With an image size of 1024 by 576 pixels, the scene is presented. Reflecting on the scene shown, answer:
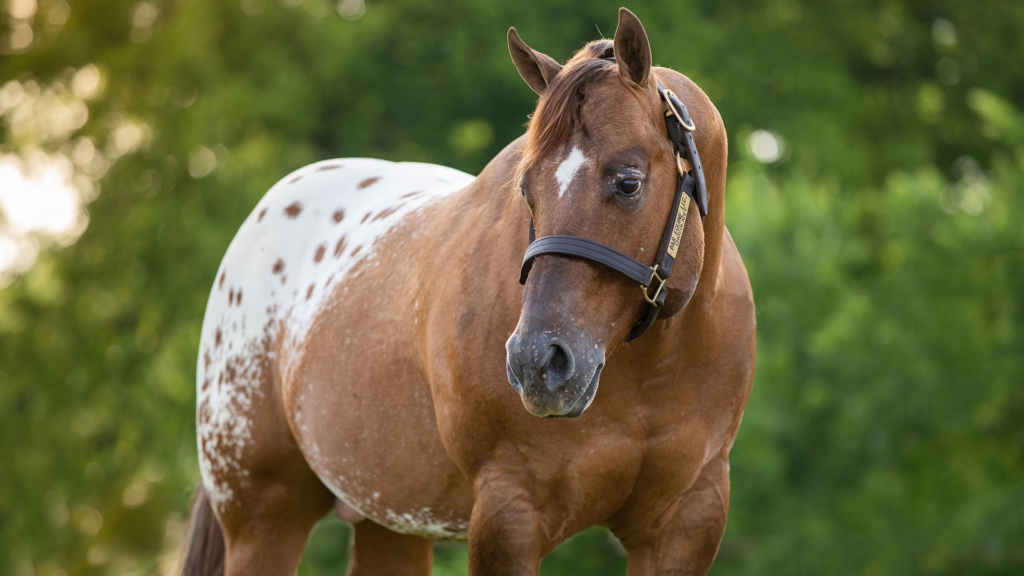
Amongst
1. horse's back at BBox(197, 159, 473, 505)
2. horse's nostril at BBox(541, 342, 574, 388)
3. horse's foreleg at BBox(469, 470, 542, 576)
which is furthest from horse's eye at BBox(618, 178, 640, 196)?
horse's back at BBox(197, 159, 473, 505)

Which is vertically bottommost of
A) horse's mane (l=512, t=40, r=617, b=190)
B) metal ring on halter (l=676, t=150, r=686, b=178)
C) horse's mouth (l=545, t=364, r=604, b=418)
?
horse's mouth (l=545, t=364, r=604, b=418)

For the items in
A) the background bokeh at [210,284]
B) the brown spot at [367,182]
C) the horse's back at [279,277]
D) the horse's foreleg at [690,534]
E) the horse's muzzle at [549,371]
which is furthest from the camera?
the background bokeh at [210,284]

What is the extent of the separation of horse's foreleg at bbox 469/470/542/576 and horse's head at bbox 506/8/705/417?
44cm

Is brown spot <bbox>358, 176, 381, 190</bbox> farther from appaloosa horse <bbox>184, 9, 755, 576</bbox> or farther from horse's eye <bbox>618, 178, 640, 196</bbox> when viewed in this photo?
horse's eye <bbox>618, 178, 640, 196</bbox>

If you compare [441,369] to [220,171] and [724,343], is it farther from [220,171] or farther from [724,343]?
[220,171]

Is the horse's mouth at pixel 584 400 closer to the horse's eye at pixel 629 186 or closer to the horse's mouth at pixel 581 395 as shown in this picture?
the horse's mouth at pixel 581 395

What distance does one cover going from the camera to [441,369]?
2.71m

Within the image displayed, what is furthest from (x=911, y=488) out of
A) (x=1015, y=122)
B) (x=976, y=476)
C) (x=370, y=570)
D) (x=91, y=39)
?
(x=91, y=39)

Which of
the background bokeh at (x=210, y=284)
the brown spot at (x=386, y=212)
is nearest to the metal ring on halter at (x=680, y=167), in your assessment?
the brown spot at (x=386, y=212)

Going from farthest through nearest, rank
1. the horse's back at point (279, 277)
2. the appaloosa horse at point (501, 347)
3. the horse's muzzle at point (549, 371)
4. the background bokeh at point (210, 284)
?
the background bokeh at point (210, 284)
the horse's back at point (279, 277)
the appaloosa horse at point (501, 347)
the horse's muzzle at point (549, 371)

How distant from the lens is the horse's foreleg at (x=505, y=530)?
2498 millimetres

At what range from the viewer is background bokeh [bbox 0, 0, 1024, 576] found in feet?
33.0

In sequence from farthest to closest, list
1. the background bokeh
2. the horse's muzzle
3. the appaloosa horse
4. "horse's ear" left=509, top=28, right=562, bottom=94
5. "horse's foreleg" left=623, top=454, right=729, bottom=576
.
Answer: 1. the background bokeh
2. "horse's foreleg" left=623, top=454, right=729, bottom=576
3. "horse's ear" left=509, top=28, right=562, bottom=94
4. the appaloosa horse
5. the horse's muzzle

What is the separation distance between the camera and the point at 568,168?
86.9 inches
